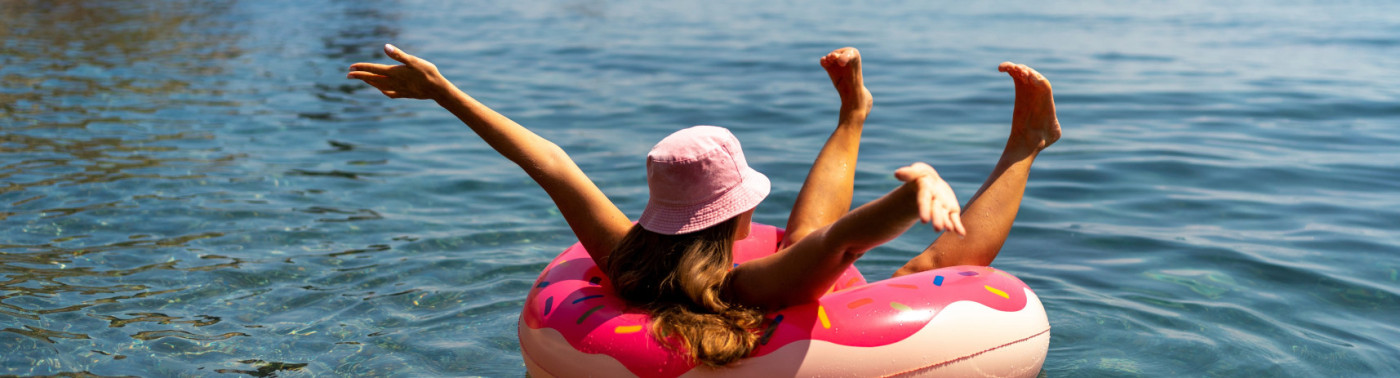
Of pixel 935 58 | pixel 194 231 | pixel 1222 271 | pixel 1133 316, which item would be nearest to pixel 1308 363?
pixel 1133 316

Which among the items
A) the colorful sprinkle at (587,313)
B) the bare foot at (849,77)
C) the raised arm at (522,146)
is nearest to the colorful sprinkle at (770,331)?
the colorful sprinkle at (587,313)

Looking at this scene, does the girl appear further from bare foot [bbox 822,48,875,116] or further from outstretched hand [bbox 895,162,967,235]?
bare foot [bbox 822,48,875,116]

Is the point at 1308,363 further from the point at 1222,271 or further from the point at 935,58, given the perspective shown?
the point at 935,58

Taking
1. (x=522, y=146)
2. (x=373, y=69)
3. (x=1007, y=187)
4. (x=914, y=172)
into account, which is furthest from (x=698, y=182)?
(x=1007, y=187)

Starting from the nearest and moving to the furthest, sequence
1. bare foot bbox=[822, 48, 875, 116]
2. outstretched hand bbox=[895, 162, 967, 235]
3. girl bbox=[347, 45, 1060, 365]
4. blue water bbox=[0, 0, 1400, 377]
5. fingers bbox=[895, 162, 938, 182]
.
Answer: outstretched hand bbox=[895, 162, 967, 235] → fingers bbox=[895, 162, 938, 182] → girl bbox=[347, 45, 1060, 365] → bare foot bbox=[822, 48, 875, 116] → blue water bbox=[0, 0, 1400, 377]

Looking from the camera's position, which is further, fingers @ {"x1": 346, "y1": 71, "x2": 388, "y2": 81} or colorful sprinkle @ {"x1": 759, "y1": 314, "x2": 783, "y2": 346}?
fingers @ {"x1": 346, "y1": 71, "x2": 388, "y2": 81}

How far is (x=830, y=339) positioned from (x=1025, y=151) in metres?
1.17

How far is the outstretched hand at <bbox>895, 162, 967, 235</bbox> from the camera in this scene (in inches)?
92.6

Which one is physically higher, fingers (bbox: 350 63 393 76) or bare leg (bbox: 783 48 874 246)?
fingers (bbox: 350 63 393 76)

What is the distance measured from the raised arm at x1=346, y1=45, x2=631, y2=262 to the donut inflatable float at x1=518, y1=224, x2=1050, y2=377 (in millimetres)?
196

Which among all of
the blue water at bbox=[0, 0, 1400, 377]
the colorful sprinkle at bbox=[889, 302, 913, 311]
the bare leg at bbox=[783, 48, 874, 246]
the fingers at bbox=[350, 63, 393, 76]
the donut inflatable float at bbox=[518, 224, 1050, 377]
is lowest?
the blue water at bbox=[0, 0, 1400, 377]

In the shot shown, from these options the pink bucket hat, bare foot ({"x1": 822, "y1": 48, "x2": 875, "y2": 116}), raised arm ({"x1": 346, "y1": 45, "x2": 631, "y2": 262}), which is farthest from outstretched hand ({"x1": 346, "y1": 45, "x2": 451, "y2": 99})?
bare foot ({"x1": 822, "y1": 48, "x2": 875, "y2": 116})

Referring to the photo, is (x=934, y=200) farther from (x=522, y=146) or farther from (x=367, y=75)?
(x=367, y=75)

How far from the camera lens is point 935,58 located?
40.5ft
